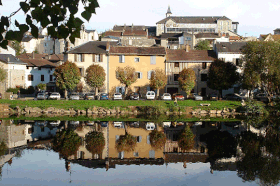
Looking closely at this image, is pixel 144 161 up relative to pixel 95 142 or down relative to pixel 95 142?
down

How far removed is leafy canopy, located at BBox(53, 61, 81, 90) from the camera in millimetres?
48844

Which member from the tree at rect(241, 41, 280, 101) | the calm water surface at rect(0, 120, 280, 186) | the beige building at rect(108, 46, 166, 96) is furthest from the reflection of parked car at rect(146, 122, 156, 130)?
the beige building at rect(108, 46, 166, 96)

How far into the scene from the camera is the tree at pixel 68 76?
48.8m

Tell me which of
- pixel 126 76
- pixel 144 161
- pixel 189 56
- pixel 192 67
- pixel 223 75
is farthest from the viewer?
pixel 189 56

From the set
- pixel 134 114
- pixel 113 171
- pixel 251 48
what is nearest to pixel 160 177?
pixel 113 171

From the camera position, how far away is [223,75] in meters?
47.4

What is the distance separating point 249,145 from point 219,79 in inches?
1039

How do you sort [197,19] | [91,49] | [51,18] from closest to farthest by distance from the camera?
[51,18], [91,49], [197,19]

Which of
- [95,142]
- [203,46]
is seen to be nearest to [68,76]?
[95,142]

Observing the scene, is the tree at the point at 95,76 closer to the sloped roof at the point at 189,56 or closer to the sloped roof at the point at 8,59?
the sloped roof at the point at 189,56

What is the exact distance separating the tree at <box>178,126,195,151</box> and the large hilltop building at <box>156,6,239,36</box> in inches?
3298

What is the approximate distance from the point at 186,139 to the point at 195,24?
9101 centimetres

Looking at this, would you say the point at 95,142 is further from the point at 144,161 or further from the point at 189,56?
the point at 189,56

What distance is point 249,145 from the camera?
22.0 meters
